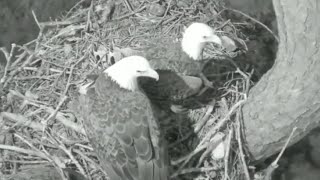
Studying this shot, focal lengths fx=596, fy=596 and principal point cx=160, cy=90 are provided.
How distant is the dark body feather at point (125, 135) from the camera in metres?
3.42

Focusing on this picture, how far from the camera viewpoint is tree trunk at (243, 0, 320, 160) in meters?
3.08

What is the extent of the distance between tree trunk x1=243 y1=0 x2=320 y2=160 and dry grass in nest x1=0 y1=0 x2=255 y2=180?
13 centimetres

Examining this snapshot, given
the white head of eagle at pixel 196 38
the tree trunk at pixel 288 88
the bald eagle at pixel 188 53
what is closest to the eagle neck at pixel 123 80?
the bald eagle at pixel 188 53

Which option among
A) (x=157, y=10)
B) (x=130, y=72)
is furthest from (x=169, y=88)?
(x=157, y=10)

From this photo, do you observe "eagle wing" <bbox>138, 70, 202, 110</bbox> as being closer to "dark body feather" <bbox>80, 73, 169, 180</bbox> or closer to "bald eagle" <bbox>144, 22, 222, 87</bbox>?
"bald eagle" <bbox>144, 22, 222, 87</bbox>

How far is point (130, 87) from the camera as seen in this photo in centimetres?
374

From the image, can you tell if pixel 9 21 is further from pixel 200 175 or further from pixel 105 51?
pixel 200 175

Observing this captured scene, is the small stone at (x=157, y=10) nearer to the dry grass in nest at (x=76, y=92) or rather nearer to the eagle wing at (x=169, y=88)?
the dry grass in nest at (x=76, y=92)

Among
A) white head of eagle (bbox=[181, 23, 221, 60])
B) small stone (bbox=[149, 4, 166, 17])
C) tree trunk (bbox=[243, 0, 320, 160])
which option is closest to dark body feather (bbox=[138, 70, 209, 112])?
white head of eagle (bbox=[181, 23, 221, 60])

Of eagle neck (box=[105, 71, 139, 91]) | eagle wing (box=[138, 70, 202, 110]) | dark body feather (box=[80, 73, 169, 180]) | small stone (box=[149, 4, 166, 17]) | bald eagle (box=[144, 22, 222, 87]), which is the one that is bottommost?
dark body feather (box=[80, 73, 169, 180])

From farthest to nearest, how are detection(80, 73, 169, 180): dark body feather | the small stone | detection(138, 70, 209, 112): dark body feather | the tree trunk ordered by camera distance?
1. the small stone
2. detection(138, 70, 209, 112): dark body feather
3. detection(80, 73, 169, 180): dark body feather
4. the tree trunk

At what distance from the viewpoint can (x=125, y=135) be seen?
3463 mm

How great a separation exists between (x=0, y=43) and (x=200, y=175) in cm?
238

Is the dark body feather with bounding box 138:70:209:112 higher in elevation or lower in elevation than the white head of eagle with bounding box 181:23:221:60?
lower
